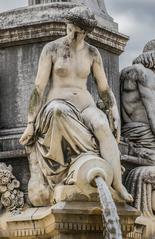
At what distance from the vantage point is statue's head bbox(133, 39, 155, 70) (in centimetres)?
1489

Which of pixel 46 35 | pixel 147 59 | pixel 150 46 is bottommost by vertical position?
pixel 147 59

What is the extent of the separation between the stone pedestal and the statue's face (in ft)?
7.43

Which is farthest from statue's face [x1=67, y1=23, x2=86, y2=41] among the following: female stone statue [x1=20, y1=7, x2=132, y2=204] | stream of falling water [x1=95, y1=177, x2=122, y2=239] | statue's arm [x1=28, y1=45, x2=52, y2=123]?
stream of falling water [x1=95, y1=177, x2=122, y2=239]

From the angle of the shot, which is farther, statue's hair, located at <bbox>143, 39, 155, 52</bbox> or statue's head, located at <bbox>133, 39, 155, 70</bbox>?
statue's hair, located at <bbox>143, 39, 155, 52</bbox>

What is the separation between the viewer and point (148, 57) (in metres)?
14.9

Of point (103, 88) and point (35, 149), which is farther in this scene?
point (103, 88)

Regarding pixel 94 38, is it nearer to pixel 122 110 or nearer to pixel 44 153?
pixel 122 110

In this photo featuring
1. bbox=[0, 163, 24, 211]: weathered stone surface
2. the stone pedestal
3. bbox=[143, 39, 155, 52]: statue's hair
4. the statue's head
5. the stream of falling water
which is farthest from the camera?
bbox=[143, 39, 155, 52]: statue's hair

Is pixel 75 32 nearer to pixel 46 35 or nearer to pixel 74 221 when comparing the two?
pixel 46 35

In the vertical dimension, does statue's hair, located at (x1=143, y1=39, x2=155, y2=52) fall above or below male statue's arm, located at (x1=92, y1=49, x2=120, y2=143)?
above

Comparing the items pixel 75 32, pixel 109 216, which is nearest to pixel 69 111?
pixel 75 32

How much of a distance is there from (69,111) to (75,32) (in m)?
1.08

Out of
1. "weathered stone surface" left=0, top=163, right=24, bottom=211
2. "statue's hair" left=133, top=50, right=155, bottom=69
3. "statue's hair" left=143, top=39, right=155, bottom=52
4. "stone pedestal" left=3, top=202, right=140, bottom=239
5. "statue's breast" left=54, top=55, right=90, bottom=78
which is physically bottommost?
"stone pedestal" left=3, top=202, right=140, bottom=239

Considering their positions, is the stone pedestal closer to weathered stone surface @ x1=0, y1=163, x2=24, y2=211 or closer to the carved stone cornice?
weathered stone surface @ x1=0, y1=163, x2=24, y2=211
